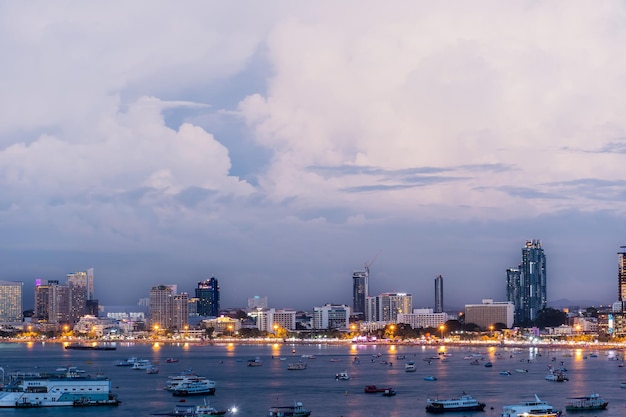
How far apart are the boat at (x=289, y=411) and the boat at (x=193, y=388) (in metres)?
6.98

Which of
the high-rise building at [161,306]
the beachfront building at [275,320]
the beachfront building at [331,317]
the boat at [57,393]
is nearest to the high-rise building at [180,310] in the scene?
the high-rise building at [161,306]

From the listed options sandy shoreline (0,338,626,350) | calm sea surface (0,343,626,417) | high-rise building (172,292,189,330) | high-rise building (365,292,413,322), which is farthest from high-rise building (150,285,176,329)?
calm sea surface (0,343,626,417)

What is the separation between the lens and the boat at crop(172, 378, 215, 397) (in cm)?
4109

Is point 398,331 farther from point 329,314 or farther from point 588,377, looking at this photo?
point 588,377

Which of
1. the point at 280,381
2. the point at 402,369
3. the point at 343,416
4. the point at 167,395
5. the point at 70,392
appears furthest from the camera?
the point at 402,369

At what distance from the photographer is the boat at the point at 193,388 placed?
4109 cm

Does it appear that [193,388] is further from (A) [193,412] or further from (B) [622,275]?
(B) [622,275]

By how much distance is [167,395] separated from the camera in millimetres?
41906

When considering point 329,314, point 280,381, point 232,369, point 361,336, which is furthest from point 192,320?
point 280,381

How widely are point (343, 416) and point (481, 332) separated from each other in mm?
97231

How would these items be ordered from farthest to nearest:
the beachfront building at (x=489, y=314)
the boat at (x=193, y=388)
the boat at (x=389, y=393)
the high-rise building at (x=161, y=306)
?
the high-rise building at (x=161, y=306), the beachfront building at (x=489, y=314), the boat at (x=389, y=393), the boat at (x=193, y=388)

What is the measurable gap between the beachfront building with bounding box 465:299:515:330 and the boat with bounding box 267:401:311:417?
109501 millimetres

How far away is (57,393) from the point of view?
37.4m

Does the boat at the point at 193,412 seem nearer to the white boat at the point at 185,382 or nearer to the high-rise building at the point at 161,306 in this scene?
the white boat at the point at 185,382
